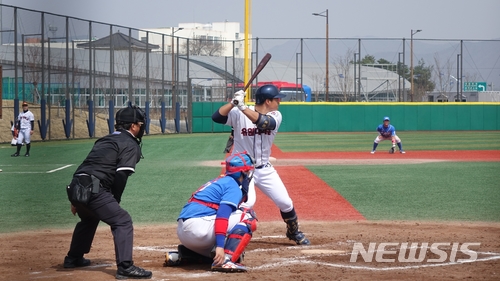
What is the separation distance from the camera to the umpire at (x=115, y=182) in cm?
557

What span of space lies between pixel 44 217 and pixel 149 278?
4.67m

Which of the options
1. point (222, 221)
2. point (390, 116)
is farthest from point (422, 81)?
point (222, 221)

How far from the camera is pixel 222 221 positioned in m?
5.77

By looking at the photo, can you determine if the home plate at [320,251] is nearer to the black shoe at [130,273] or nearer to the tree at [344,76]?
the black shoe at [130,273]

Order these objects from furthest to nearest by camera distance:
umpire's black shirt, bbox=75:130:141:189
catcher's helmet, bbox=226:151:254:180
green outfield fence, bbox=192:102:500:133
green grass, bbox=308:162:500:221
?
1. green outfield fence, bbox=192:102:500:133
2. green grass, bbox=308:162:500:221
3. catcher's helmet, bbox=226:151:254:180
4. umpire's black shirt, bbox=75:130:141:189

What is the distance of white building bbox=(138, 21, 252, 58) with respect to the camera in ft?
138

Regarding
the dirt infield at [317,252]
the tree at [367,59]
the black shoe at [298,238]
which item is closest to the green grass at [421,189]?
the dirt infield at [317,252]

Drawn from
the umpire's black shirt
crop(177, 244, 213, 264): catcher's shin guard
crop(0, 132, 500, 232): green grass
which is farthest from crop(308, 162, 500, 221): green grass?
the umpire's black shirt

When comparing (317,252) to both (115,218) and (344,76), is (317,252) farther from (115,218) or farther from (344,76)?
(344,76)

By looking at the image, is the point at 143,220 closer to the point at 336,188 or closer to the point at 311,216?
the point at 311,216

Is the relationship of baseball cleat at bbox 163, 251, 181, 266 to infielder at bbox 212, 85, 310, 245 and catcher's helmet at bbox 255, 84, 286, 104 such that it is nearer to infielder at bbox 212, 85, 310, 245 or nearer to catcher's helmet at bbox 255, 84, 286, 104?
infielder at bbox 212, 85, 310, 245

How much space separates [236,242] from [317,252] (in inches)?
53.7

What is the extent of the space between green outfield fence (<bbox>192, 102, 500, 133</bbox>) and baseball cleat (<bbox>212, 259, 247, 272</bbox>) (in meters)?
36.8

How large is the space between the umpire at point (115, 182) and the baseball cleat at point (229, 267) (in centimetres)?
62
